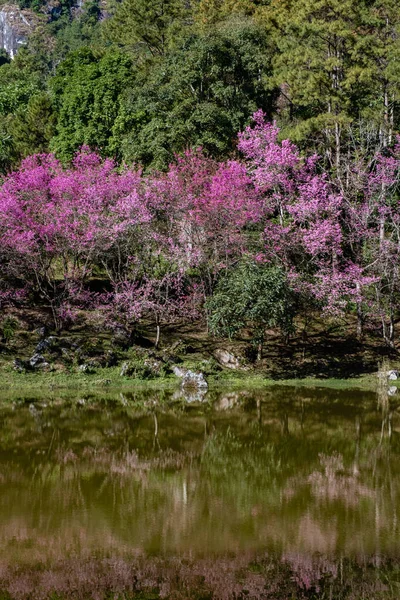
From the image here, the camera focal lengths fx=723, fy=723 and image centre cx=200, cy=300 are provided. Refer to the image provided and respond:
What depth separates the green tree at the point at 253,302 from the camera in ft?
Answer: 89.6

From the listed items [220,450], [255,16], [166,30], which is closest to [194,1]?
[166,30]

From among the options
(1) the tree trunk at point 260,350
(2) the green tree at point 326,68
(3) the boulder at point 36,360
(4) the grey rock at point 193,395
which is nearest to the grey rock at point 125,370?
(4) the grey rock at point 193,395

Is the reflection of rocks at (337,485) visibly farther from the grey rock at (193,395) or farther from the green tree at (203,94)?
the green tree at (203,94)

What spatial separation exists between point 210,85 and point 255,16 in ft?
35.7

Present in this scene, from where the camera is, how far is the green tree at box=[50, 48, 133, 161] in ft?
149

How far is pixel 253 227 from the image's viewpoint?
3325cm

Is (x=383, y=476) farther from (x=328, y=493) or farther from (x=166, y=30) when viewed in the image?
(x=166, y=30)

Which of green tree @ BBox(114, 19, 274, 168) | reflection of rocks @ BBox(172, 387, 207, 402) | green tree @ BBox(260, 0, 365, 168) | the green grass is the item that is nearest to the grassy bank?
the green grass

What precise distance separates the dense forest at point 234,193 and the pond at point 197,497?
8.15m

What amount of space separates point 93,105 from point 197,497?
36856mm

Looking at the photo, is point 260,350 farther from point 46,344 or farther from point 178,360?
point 46,344

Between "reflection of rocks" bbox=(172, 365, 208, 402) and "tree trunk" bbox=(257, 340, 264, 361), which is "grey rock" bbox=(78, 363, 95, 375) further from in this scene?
"tree trunk" bbox=(257, 340, 264, 361)

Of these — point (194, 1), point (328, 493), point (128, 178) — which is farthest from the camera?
point (194, 1)

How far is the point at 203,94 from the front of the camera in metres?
40.6
